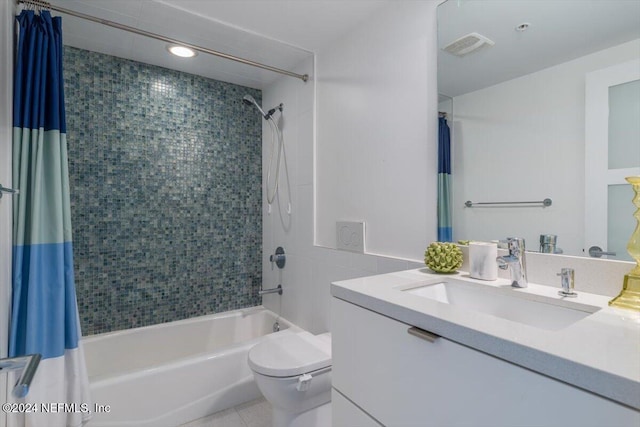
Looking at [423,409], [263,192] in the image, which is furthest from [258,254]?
[423,409]

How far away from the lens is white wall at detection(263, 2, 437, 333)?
4.57ft

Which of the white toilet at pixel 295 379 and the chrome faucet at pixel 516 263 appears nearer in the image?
the chrome faucet at pixel 516 263

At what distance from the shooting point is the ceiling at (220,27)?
158 centimetres

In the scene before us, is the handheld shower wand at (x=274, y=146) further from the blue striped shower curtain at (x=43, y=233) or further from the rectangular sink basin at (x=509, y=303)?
the rectangular sink basin at (x=509, y=303)

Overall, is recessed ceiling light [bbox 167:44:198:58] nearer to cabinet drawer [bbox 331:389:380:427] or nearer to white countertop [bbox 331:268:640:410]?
white countertop [bbox 331:268:640:410]

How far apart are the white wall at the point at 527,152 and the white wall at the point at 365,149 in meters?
0.15

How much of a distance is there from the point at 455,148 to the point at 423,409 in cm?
98

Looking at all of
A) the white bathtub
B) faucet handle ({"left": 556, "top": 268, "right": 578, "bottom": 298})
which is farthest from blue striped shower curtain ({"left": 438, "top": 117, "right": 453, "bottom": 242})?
the white bathtub

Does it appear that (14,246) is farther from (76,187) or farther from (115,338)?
(115,338)

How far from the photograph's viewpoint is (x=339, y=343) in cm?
99

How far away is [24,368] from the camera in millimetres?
637

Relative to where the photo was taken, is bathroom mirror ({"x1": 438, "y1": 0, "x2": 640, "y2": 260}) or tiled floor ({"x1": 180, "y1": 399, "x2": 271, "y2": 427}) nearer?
bathroom mirror ({"x1": 438, "y1": 0, "x2": 640, "y2": 260})

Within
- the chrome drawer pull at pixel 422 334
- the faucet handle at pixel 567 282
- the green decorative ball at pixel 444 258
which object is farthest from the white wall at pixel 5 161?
the faucet handle at pixel 567 282

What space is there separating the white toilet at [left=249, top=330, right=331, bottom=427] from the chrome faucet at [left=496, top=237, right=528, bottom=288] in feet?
2.90
